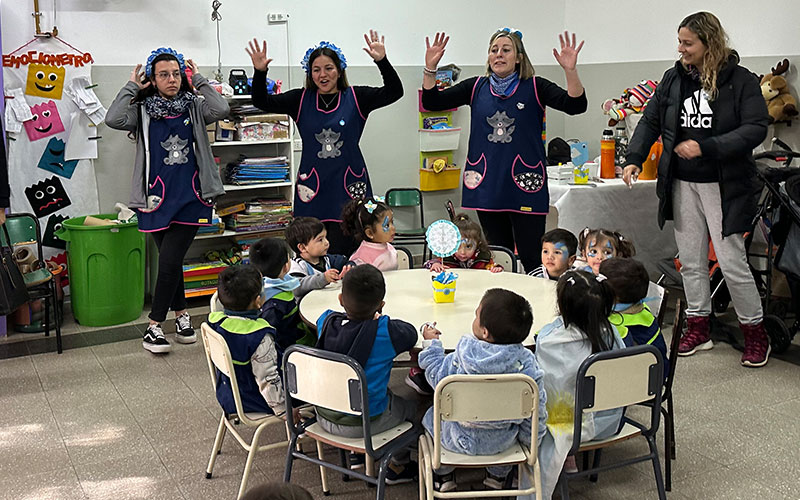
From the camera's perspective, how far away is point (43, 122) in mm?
5266

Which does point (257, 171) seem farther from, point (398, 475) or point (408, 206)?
point (398, 475)

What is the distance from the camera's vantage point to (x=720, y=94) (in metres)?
4.06

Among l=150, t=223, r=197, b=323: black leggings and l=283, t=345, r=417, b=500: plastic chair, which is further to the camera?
l=150, t=223, r=197, b=323: black leggings

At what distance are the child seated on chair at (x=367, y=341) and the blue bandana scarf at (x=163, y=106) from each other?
2.32 metres

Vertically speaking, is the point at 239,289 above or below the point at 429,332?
above

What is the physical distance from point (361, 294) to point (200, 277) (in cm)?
329

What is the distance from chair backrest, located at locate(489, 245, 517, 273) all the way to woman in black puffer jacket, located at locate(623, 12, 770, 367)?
76cm

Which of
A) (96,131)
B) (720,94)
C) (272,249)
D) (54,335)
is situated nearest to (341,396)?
(272,249)

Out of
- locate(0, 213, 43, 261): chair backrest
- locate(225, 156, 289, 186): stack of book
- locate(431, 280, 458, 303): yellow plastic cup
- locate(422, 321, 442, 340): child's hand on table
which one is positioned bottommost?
locate(422, 321, 442, 340): child's hand on table

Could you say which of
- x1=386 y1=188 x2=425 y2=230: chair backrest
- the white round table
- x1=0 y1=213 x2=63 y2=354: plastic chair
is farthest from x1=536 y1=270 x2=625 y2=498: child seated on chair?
x1=386 y1=188 x2=425 y2=230: chair backrest

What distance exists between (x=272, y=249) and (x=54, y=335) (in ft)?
7.79

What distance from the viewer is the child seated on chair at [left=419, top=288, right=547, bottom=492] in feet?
7.78

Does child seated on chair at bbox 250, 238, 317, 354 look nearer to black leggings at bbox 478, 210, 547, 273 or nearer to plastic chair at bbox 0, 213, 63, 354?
black leggings at bbox 478, 210, 547, 273

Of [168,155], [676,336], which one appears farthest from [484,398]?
[168,155]
